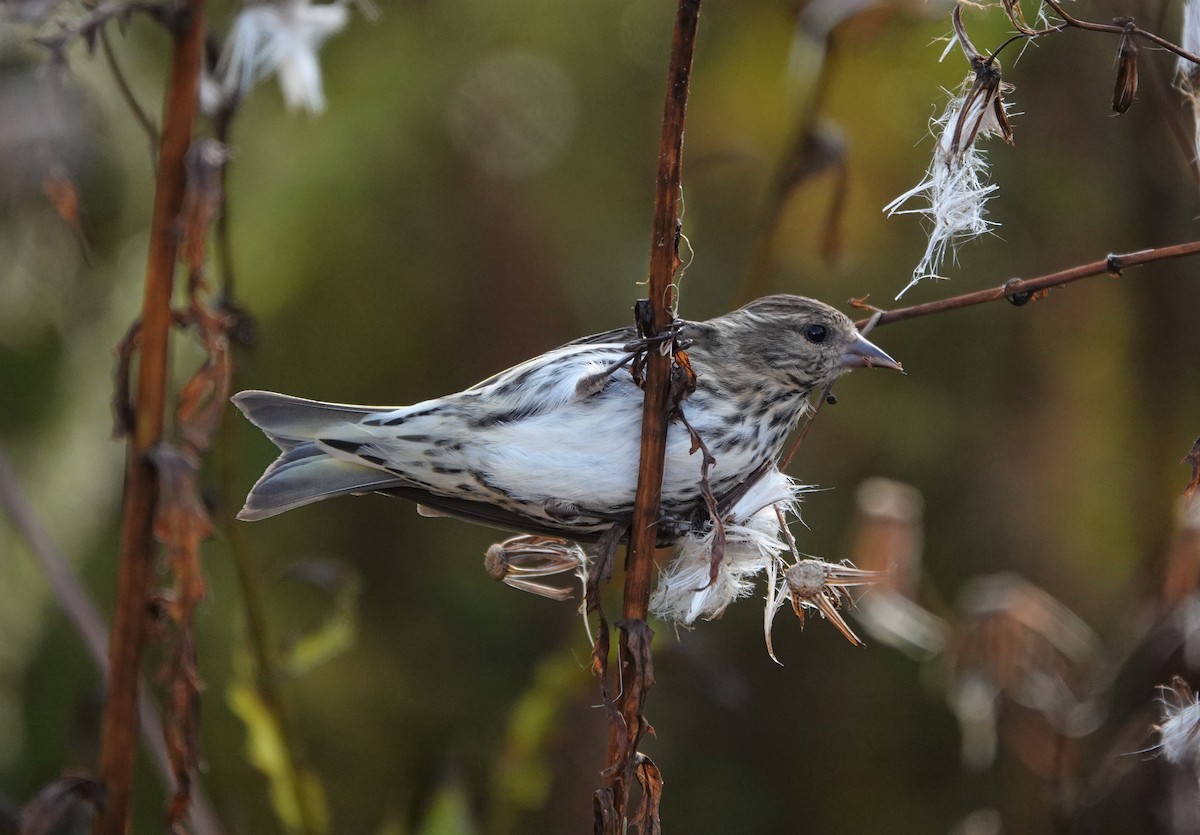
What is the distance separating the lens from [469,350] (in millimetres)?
3455

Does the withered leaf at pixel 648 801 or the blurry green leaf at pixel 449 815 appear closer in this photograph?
the withered leaf at pixel 648 801

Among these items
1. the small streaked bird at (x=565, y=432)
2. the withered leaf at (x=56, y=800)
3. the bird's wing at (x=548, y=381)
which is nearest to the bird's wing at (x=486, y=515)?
the small streaked bird at (x=565, y=432)

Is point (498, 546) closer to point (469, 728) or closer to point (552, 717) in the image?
point (552, 717)

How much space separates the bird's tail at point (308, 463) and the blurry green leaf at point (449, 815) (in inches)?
22.5

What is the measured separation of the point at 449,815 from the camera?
192 centimetres

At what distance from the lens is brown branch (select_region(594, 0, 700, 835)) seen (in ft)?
3.47

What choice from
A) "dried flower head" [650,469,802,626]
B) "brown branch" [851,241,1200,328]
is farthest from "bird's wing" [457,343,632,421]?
"brown branch" [851,241,1200,328]

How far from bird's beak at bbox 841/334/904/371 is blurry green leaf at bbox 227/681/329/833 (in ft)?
3.23

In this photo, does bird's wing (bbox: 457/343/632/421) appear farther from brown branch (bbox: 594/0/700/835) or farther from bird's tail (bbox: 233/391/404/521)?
brown branch (bbox: 594/0/700/835)

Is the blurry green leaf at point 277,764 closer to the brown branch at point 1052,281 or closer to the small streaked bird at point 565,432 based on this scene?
the small streaked bird at point 565,432

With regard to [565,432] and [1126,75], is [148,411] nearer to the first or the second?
[565,432]

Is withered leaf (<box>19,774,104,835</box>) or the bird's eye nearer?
withered leaf (<box>19,774,104,835</box>)

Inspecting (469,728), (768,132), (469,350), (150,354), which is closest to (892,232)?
(768,132)

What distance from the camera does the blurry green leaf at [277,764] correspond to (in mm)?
1685
